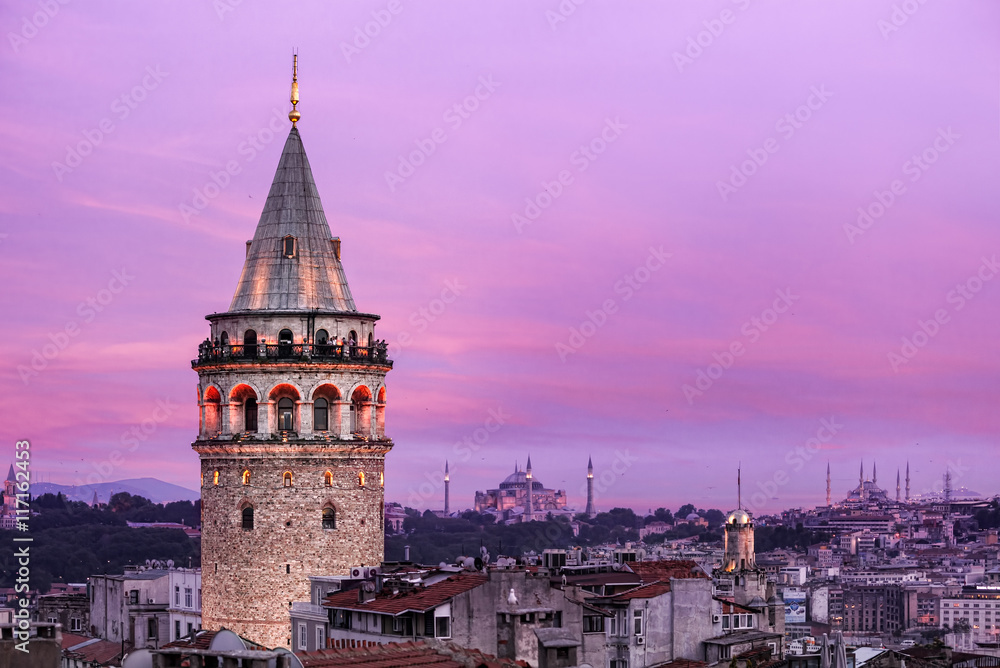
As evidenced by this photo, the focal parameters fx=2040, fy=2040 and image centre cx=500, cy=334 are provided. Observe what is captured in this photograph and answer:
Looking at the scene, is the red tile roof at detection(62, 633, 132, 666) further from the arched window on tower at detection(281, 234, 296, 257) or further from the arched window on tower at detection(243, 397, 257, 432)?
the arched window on tower at detection(281, 234, 296, 257)

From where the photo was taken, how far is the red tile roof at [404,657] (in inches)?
1008

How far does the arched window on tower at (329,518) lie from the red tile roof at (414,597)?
10.7ft

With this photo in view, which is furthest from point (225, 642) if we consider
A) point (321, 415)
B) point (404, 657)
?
point (321, 415)

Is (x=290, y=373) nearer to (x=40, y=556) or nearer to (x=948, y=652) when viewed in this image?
(x=948, y=652)

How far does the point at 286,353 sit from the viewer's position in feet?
142

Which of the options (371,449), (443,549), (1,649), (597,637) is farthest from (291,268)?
(443,549)

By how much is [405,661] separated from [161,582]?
38658mm

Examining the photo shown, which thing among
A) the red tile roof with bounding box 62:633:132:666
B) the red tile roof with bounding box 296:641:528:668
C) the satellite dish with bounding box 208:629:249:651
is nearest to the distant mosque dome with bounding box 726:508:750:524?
→ the red tile roof with bounding box 62:633:132:666

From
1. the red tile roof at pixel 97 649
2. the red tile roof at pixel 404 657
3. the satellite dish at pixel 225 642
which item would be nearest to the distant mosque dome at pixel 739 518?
the red tile roof at pixel 97 649

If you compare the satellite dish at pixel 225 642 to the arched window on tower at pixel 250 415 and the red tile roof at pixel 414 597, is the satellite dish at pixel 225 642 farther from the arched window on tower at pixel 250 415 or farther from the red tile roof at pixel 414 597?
the arched window on tower at pixel 250 415

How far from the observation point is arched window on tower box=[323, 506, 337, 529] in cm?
4325

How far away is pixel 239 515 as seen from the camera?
4331cm

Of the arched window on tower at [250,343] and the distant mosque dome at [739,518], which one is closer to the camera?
the arched window on tower at [250,343]

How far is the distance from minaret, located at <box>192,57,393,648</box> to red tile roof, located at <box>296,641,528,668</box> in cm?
1556
